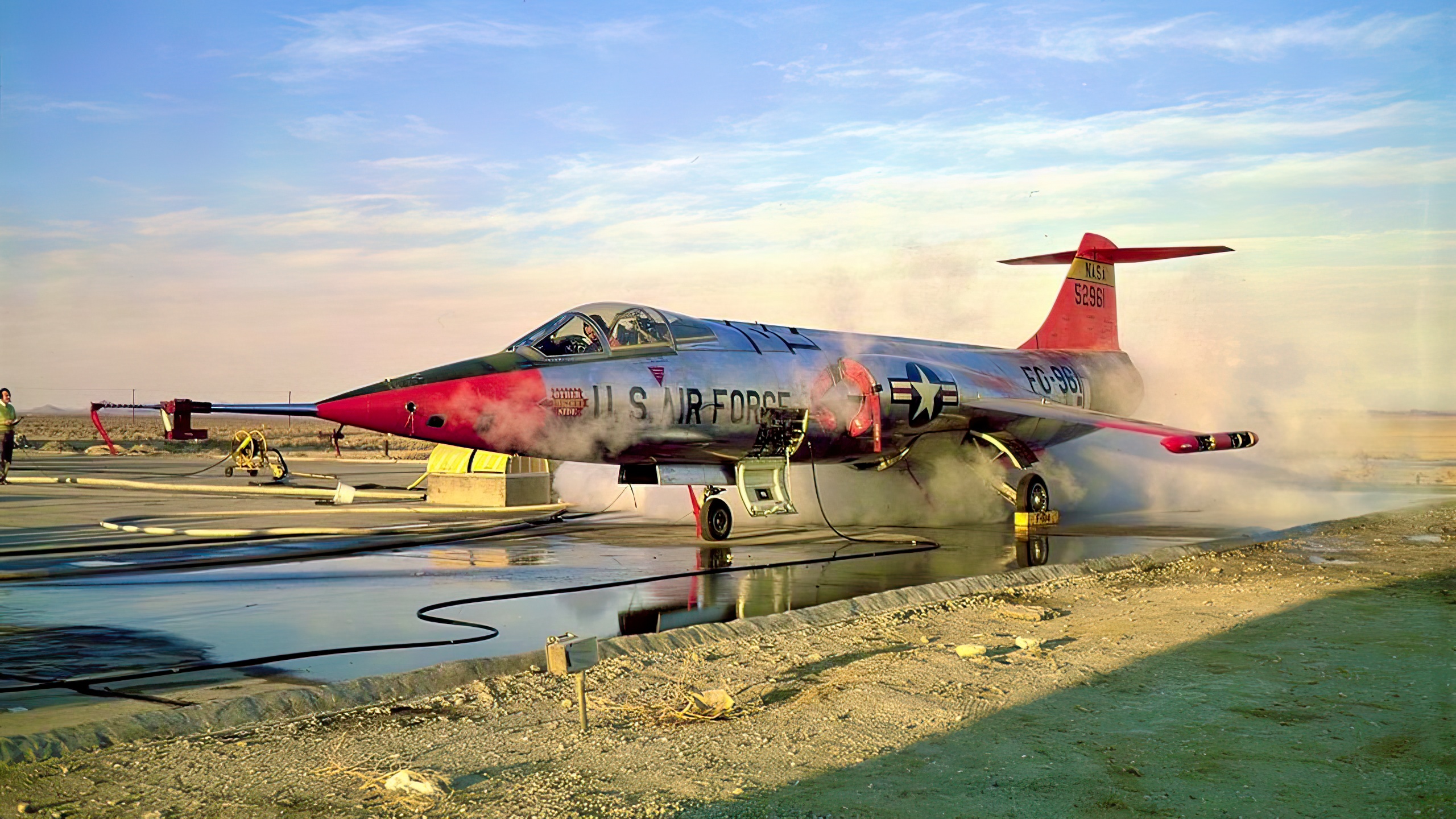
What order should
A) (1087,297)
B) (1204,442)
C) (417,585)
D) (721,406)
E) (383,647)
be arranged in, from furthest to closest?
1. (1087,297)
2. (1204,442)
3. (721,406)
4. (417,585)
5. (383,647)

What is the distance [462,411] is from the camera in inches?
501

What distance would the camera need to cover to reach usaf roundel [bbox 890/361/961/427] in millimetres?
17094

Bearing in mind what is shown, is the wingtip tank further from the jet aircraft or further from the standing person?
the standing person

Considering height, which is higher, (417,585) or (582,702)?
(582,702)

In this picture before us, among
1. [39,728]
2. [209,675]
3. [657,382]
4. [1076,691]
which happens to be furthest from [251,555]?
[1076,691]

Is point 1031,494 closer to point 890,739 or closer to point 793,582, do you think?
point 793,582

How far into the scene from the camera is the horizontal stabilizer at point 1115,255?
23.9 meters

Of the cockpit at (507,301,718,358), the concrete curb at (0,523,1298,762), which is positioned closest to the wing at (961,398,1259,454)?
the cockpit at (507,301,718,358)

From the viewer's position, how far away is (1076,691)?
6.36 meters

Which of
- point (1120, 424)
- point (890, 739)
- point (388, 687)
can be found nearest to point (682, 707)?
point (890, 739)

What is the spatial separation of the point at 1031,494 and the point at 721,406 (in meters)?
6.01

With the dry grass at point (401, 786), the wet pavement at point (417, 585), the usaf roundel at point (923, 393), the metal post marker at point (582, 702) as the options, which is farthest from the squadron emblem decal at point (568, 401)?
the dry grass at point (401, 786)

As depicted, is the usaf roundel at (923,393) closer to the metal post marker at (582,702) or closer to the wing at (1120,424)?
the wing at (1120,424)

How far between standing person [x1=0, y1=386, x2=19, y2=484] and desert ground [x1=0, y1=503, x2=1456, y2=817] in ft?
76.6
